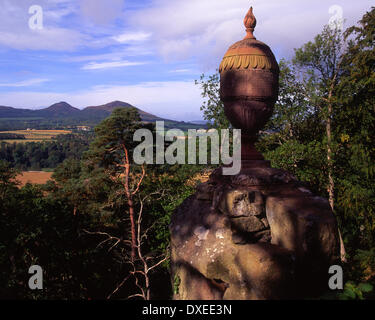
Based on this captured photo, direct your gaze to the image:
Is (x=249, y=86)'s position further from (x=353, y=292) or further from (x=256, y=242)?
(x=353, y=292)

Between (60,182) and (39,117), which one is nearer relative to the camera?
(60,182)

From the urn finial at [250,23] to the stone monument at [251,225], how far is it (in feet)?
0.06

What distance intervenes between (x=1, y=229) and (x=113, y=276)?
5732 mm

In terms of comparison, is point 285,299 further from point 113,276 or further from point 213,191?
point 113,276

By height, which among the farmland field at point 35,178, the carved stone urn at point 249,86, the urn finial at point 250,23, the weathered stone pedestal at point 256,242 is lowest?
the farmland field at point 35,178

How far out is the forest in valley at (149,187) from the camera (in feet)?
28.4

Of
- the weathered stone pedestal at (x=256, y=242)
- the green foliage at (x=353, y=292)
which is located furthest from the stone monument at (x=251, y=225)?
the green foliage at (x=353, y=292)

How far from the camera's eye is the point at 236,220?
4082 mm

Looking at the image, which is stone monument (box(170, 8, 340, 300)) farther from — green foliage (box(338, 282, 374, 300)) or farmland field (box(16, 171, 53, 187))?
farmland field (box(16, 171, 53, 187))

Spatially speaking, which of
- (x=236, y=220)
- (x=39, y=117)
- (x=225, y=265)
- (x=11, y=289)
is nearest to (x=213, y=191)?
(x=236, y=220)

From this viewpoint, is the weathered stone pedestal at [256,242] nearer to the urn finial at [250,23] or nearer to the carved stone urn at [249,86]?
the carved stone urn at [249,86]

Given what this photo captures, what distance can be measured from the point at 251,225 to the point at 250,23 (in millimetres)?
3556

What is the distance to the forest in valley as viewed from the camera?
866 centimetres

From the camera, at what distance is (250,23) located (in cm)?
499
